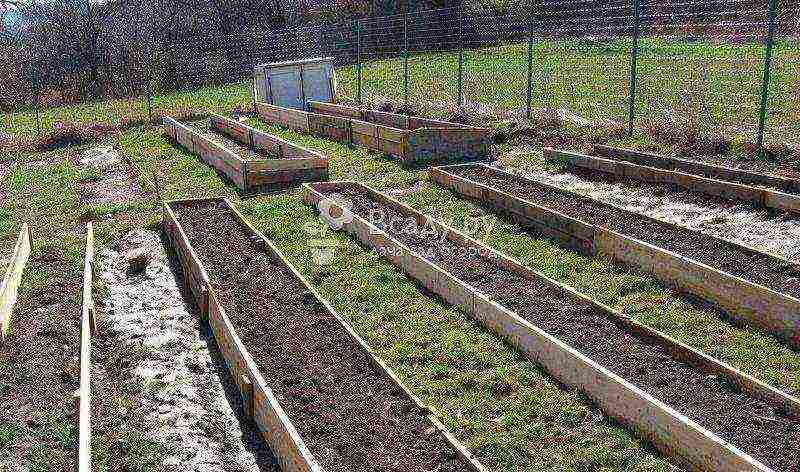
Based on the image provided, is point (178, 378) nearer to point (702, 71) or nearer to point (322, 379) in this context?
point (322, 379)

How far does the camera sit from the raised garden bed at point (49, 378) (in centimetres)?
506

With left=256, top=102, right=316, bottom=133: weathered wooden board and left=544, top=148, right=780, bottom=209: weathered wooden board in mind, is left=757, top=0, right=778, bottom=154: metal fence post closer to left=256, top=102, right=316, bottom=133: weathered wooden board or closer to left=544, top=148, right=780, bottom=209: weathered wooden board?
left=544, top=148, right=780, bottom=209: weathered wooden board

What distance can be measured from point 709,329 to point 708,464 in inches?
80.3

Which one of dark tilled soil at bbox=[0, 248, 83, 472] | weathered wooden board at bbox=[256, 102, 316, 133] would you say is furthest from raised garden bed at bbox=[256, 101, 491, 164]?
dark tilled soil at bbox=[0, 248, 83, 472]

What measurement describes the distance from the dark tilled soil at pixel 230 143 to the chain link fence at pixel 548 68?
222 cm

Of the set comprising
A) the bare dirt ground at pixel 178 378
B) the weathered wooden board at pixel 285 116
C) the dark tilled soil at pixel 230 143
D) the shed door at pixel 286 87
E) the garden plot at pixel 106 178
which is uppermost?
the shed door at pixel 286 87

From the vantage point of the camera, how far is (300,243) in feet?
30.4

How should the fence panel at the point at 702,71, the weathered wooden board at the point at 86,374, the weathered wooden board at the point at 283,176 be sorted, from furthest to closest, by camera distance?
the fence panel at the point at 702,71 < the weathered wooden board at the point at 283,176 < the weathered wooden board at the point at 86,374

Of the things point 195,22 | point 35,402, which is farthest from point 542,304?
point 195,22

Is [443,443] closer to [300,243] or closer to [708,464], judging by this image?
[708,464]

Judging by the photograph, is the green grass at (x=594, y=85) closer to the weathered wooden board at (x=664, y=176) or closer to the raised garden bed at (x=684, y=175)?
the raised garden bed at (x=684, y=175)

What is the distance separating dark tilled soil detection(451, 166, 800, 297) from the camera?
6773mm

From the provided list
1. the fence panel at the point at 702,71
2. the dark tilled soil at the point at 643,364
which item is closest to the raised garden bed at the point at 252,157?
the dark tilled soil at the point at 643,364

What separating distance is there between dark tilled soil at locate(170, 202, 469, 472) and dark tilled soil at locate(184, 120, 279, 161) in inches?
225
